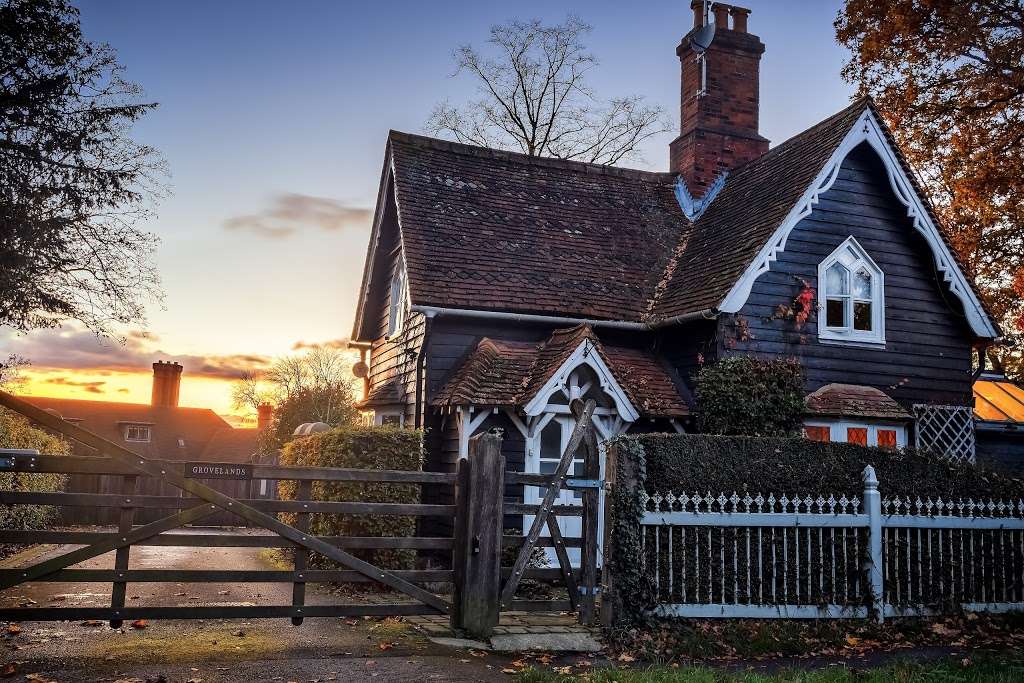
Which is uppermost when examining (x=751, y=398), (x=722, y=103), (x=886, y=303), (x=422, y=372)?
(x=722, y=103)

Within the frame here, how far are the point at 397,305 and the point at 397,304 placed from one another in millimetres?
28

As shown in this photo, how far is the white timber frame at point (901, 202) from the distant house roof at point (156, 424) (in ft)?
136

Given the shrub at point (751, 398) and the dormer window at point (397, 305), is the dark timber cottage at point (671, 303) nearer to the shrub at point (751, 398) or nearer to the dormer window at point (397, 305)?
the dormer window at point (397, 305)

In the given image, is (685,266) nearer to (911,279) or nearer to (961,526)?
(911,279)

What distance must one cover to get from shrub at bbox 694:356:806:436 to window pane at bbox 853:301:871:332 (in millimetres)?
2783

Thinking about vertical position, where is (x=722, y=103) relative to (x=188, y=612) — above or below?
above

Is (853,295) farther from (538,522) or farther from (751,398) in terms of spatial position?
(538,522)

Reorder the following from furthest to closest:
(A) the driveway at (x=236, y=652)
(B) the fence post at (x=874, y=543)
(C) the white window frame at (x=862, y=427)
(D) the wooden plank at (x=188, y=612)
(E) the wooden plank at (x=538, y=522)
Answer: (C) the white window frame at (x=862, y=427) < (B) the fence post at (x=874, y=543) < (E) the wooden plank at (x=538, y=522) < (D) the wooden plank at (x=188, y=612) < (A) the driveway at (x=236, y=652)

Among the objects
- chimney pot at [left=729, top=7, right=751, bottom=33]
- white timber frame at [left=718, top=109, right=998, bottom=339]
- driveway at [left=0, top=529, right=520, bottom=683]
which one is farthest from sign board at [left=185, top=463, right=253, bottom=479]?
chimney pot at [left=729, top=7, right=751, bottom=33]

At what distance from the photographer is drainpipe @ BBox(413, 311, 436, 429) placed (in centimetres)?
1623

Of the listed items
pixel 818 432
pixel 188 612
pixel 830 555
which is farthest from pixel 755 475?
pixel 188 612

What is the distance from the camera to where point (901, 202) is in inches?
676

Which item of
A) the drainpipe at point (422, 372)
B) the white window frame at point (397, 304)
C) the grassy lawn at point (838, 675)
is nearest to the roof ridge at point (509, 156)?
the white window frame at point (397, 304)

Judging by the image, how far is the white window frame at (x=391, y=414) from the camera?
1794 cm
